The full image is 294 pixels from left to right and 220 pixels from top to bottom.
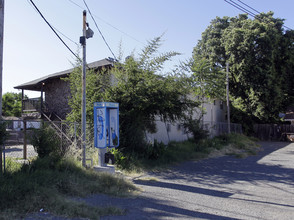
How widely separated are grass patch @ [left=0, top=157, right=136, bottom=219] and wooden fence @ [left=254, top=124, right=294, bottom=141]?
25.8 m

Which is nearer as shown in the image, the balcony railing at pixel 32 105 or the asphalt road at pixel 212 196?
the asphalt road at pixel 212 196

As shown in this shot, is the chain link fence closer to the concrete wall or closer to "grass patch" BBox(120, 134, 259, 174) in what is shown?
the concrete wall

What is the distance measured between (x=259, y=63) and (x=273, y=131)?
7937 mm

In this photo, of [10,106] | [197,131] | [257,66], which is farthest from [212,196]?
[10,106]

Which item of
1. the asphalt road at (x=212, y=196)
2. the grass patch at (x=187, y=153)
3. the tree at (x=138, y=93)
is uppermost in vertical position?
the tree at (x=138, y=93)

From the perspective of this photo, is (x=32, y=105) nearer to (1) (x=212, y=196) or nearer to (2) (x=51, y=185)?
(2) (x=51, y=185)

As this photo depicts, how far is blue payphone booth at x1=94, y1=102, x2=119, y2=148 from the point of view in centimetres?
843

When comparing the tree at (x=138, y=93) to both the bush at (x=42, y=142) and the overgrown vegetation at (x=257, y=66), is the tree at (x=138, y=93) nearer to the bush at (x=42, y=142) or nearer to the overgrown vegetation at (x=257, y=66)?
the bush at (x=42, y=142)

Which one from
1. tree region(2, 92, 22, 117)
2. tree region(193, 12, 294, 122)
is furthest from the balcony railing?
tree region(2, 92, 22, 117)

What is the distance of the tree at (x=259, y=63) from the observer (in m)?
26.0

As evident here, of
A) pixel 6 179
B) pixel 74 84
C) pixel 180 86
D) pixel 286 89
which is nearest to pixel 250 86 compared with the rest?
pixel 286 89

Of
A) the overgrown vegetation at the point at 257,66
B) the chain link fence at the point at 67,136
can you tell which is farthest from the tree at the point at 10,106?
the overgrown vegetation at the point at 257,66

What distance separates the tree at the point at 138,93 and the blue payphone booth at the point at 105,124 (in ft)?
5.56

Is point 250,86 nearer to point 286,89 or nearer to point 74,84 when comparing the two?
point 286,89
